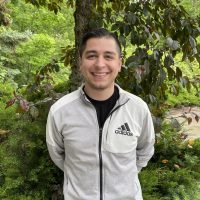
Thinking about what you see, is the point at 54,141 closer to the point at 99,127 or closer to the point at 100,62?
the point at 99,127

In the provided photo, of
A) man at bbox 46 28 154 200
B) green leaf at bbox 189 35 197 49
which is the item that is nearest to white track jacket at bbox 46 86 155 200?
man at bbox 46 28 154 200

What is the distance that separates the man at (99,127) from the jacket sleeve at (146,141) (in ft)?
0.29

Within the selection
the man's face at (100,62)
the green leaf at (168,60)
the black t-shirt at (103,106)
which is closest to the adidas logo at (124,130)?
the black t-shirt at (103,106)

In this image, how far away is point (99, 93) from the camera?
6.64 ft

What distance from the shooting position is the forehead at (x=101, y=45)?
1.95m

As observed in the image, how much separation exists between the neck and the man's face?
35 mm

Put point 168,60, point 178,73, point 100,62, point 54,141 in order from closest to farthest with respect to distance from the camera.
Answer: point 100,62 → point 54,141 → point 168,60 → point 178,73

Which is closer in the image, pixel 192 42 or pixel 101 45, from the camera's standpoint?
pixel 101 45

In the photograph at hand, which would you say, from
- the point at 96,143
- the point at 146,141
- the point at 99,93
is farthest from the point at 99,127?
the point at 146,141

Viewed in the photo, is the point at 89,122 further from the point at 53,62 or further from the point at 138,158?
the point at 53,62

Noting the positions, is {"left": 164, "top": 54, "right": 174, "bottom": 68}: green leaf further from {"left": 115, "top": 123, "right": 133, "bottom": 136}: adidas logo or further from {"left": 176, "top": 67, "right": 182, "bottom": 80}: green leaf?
{"left": 115, "top": 123, "right": 133, "bottom": 136}: adidas logo

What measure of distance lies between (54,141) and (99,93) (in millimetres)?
435

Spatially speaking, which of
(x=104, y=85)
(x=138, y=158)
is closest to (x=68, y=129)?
(x=104, y=85)

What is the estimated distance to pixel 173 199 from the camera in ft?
11.6
